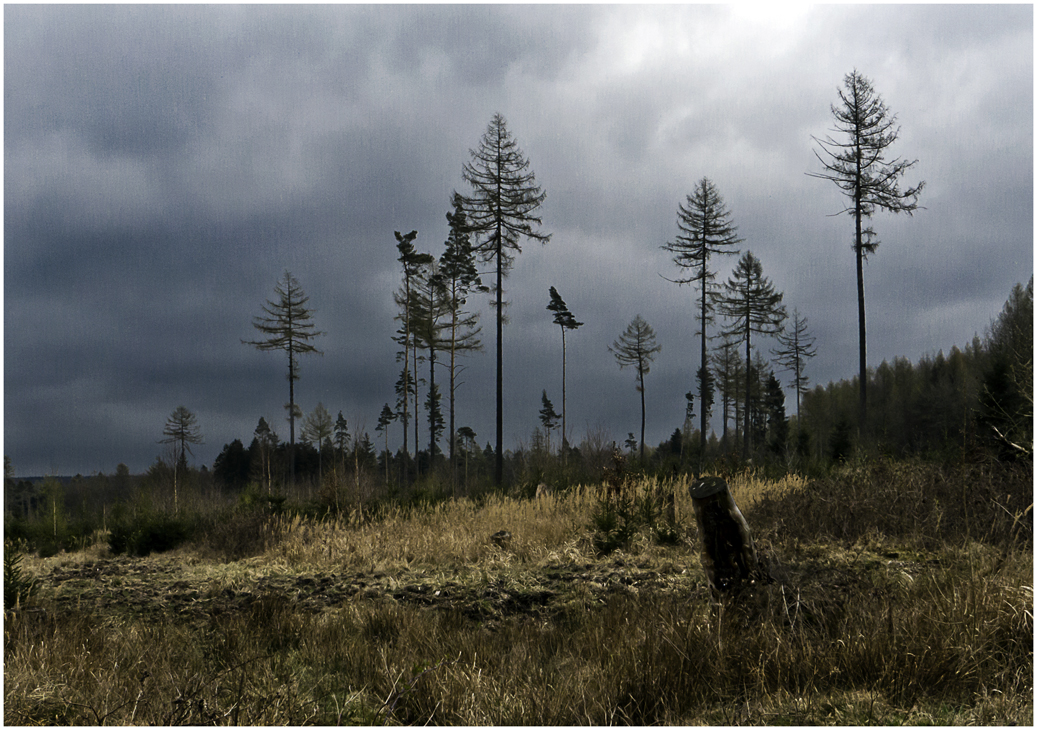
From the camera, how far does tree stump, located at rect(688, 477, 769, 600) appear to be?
465 cm

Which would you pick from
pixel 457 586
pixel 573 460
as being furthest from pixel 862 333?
pixel 457 586

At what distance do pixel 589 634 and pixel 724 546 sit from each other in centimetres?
124

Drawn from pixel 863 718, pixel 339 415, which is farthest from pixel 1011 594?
pixel 339 415

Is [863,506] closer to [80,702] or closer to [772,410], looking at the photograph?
[80,702]

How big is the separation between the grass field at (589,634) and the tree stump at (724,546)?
19 cm

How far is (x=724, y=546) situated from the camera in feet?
15.5

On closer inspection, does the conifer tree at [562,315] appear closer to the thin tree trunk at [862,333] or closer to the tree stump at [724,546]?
the thin tree trunk at [862,333]

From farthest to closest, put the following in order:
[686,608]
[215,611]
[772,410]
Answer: [772,410]
[215,611]
[686,608]

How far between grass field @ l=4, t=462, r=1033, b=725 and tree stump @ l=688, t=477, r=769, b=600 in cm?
19

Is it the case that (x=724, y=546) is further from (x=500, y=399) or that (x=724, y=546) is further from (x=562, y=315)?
(x=562, y=315)

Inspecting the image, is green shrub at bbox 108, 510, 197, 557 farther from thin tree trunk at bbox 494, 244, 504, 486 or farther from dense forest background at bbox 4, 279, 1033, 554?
thin tree trunk at bbox 494, 244, 504, 486

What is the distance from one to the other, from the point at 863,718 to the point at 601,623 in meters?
1.85

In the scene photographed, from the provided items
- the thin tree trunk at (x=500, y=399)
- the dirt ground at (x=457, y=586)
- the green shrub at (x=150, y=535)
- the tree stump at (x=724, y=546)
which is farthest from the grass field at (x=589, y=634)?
Answer: the thin tree trunk at (x=500, y=399)

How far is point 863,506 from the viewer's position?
7910 millimetres
